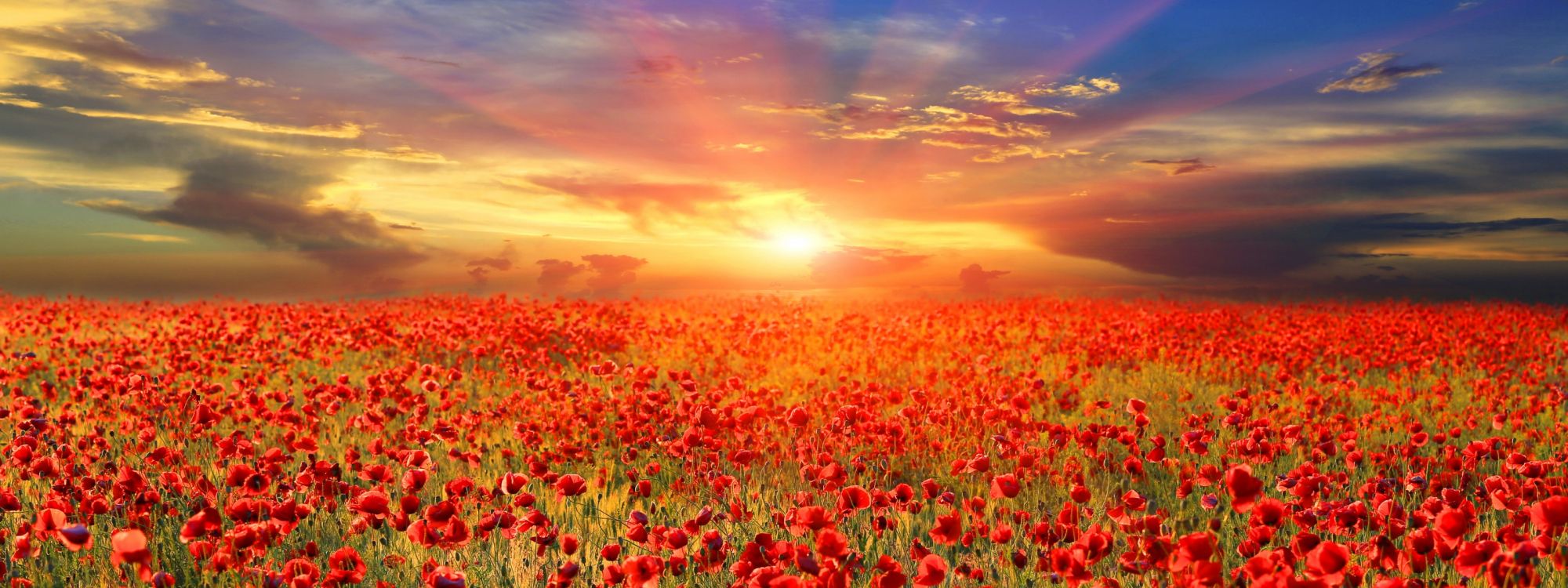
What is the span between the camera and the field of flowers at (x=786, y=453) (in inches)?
152

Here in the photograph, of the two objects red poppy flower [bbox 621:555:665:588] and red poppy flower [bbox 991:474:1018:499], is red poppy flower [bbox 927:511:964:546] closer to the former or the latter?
red poppy flower [bbox 991:474:1018:499]

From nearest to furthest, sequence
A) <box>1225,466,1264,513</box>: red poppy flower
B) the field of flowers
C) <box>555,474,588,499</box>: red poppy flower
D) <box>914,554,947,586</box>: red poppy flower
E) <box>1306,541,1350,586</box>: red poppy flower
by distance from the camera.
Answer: <box>1306,541,1350,586</box>: red poppy flower, <box>914,554,947,586</box>: red poppy flower, <box>1225,466,1264,513</box>: red poppy flower, the field of flowers, <box>555,474,588,499</box>: red poppy flower

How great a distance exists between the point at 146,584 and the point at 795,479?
378 cm

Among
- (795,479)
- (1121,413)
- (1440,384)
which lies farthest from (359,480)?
(1440,384)

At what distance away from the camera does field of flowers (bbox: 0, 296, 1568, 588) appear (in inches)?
152

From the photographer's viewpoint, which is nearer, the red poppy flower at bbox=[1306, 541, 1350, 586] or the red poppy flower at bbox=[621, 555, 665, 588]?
the red poppy flower at bbox=[1306, 541, 1350, 586]

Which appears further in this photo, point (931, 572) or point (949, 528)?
point (949, 528)

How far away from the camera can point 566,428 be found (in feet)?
26.5

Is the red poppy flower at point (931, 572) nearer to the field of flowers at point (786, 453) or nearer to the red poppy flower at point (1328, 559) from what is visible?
the field of flowers at point (786, 453)

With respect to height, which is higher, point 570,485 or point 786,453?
point 570,485

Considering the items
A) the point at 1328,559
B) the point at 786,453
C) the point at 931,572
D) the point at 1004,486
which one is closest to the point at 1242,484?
the point at 1328,559

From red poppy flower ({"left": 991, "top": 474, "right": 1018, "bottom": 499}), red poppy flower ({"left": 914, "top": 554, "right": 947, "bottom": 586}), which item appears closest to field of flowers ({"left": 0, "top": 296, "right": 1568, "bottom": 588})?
red poppy flower ({"left": 914, "top": 554, "right": 947, "bottom": 586})

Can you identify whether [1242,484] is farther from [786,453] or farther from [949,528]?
[786,453]

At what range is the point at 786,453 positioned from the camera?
7.24 metres
